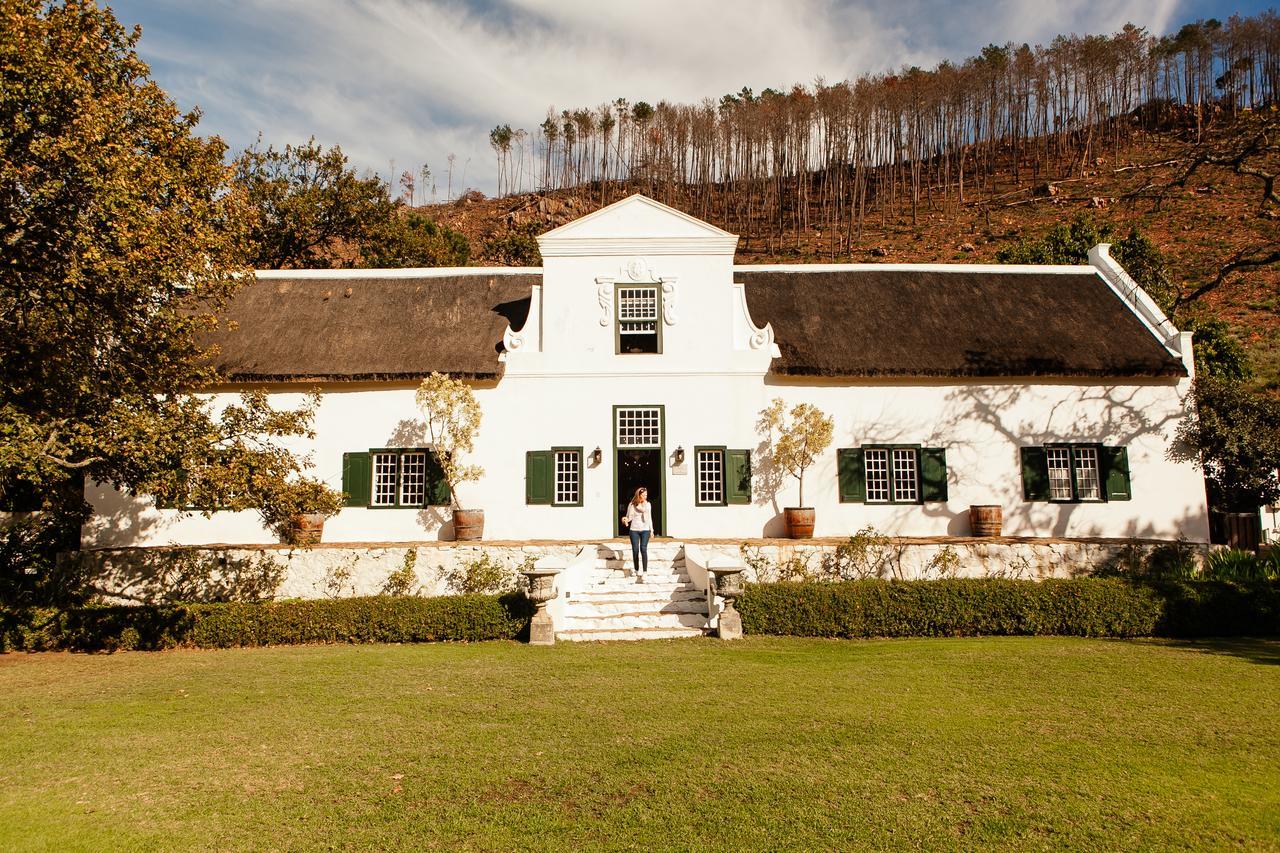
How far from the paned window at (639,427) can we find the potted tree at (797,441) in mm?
2485

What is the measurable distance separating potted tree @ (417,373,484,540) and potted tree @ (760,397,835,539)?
6.76m

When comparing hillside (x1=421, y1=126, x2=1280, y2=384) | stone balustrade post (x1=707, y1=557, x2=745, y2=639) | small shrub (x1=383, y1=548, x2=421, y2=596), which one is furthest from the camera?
hillside (x1=421, y1=126, x2=1280, y2=384)

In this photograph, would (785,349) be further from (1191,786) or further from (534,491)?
(1191,786)

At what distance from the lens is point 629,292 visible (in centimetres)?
1823

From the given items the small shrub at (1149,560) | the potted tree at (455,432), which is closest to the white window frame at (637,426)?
the potted tree at (455,432)

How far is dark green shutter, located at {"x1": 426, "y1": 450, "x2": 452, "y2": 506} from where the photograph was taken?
682 inches

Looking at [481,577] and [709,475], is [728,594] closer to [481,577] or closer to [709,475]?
[481,577]

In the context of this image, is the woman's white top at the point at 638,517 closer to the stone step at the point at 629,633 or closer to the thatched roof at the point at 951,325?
the stone step at the point at 629,633

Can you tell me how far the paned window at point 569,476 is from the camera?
1748 centimetres

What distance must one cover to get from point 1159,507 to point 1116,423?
85.8 inches

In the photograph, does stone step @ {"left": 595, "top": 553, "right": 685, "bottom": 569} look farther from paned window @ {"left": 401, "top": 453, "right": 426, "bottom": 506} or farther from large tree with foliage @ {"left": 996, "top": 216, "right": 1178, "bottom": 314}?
large tree with foliage @ {"left": 996, "top": 216, "right": 1178, "bottom": 314}

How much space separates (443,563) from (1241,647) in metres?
13.7

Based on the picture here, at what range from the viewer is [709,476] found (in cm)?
1759

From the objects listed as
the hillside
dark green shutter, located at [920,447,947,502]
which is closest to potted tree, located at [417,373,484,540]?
dark green shutter, located at [920,447,947,502]
